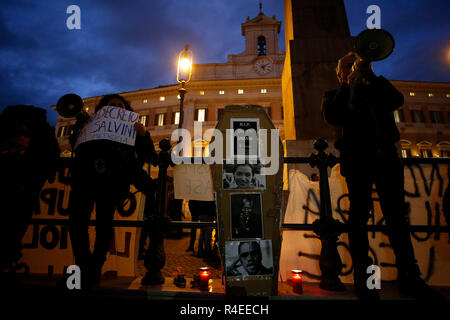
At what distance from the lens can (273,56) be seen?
90.8ft

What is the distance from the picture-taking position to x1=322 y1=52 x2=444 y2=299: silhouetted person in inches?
67.5

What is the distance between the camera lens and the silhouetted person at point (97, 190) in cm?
183

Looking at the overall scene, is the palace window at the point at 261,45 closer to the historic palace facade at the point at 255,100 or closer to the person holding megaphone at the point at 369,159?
the historic palace facade at the point at 255,100

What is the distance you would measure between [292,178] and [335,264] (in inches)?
40.5

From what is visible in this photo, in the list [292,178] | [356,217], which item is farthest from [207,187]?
[356,217]

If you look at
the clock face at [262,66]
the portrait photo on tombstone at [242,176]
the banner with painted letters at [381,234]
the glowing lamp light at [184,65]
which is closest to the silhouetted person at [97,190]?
the portrait photo on tombstone at [242,176]

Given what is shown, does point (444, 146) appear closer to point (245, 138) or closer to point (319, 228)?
point (319, 228)

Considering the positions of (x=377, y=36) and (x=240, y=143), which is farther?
(x=240, y=143)

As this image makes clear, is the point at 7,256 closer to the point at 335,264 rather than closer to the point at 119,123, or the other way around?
the point at 119,123

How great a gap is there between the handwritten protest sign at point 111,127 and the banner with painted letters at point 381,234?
1.94 meters

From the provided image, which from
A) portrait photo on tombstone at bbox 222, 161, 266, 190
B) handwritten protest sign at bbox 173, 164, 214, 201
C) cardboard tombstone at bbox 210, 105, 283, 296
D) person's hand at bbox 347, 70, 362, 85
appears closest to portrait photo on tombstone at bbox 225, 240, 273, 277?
cardboard tombstone at bbox 210, 105, 283, 296

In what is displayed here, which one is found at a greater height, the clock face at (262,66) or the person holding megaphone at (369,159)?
the clock face at (262,66)

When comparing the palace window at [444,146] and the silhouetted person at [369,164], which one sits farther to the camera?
the palace window at [444,146]
